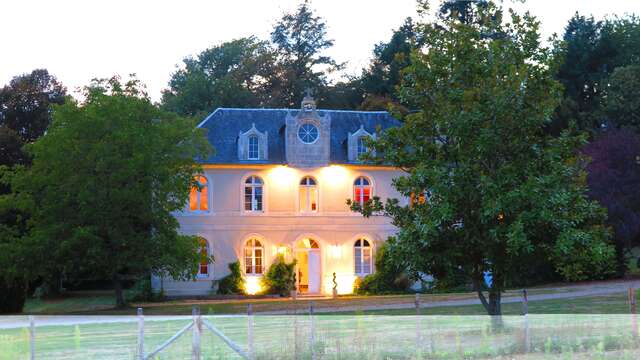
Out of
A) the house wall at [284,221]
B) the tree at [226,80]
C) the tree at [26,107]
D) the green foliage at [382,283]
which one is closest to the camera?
the green foliage at [382,283]

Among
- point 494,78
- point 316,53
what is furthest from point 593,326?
point 316,53

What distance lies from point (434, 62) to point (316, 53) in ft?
166

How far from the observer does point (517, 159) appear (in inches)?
883

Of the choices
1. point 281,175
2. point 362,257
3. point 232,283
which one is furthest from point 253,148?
point 362,257

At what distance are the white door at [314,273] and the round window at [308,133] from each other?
5.29 metres

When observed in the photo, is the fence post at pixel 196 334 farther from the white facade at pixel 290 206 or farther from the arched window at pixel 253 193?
the arched window at pixel 253 193

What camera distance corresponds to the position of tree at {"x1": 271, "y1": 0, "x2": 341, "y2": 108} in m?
70.5

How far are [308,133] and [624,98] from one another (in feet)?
65.2

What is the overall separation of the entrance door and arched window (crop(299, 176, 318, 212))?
6.84 ft

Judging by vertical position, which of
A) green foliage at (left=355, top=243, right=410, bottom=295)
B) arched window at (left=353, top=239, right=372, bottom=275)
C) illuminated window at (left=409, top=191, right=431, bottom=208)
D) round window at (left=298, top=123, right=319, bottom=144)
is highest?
round window at (left=298, top=123, right=319, bottom=144)

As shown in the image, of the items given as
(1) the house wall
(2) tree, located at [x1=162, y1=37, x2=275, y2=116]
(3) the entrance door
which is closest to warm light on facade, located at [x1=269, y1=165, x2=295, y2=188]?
(1) the house wall

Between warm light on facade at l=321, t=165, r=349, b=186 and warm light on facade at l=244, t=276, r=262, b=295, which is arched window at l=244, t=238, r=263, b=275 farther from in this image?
warm light on facade at l=321, t=165, r=349, b=186

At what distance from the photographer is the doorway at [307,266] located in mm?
46656


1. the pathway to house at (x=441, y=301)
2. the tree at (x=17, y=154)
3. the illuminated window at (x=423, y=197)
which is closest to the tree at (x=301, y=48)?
the tree at (x=17, y=154)
